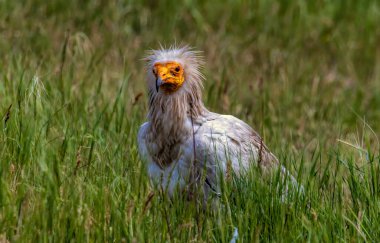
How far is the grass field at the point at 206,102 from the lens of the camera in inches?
167

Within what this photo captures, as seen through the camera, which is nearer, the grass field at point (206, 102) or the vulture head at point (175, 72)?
the grass field at point (206, 102)

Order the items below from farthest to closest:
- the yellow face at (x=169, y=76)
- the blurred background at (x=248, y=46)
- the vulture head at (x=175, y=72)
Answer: the blurred background at (x=248, y=46) < the vulture head at (x=175, y=72) < the yellow face at (x=169, y=76)

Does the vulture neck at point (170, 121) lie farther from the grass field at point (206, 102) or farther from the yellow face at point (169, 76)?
the grass field at point (206, 102)

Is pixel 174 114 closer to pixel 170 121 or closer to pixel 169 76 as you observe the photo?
pixel 170 121

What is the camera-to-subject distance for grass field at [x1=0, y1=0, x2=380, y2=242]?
167 inches

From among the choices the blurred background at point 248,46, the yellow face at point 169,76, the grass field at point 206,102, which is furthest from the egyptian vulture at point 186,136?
the blurred background at point 248,46

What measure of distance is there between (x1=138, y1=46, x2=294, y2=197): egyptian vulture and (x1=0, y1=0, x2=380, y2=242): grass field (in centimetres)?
16

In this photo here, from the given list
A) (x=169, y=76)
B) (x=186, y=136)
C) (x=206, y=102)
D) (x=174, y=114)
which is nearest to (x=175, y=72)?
(x=169, y=76)

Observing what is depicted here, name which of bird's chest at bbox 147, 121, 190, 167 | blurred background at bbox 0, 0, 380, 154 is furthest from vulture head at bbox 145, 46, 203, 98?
blurred background at bbox 0, 0, 380, 154

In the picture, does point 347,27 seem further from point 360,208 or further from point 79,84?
point 360,208

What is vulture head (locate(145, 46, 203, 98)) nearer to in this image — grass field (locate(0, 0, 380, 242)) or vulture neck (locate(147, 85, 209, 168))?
vulture neck (locate(147, 85, 209, 168))

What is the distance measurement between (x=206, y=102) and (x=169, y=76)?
1.65 meters

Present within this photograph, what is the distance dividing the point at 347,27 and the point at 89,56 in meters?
3.09

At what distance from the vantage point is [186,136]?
5125 millimetres
